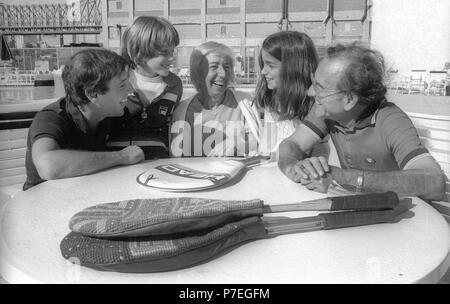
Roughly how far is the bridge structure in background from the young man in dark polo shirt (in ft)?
0.38

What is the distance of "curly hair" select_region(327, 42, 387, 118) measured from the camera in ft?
3.64

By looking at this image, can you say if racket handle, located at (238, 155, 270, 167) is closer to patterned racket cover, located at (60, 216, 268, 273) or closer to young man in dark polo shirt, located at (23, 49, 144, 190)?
young man in dark polo shirt, located at (23, 49, 144, 190)

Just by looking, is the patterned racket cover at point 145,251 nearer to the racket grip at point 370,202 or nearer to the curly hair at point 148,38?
the racket grip at point 370,202

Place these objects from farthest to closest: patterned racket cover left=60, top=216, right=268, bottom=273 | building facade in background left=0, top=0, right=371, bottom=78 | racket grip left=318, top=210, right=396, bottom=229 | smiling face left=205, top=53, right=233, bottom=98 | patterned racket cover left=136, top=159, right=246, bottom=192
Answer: smiling face left=205, top=53, right=233, bottom=98 < building facade in background left=0, top=0, right=371, bottom=78 < patterned racket cover left=136, top=159, right=246, bottom=192 < racket grip left=318, top=210, right=396, bottom=229 < patterned racket cover left=60, top=216, right=268, bottom=273

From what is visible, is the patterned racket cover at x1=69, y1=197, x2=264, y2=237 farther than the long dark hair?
No

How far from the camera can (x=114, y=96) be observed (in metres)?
1.18

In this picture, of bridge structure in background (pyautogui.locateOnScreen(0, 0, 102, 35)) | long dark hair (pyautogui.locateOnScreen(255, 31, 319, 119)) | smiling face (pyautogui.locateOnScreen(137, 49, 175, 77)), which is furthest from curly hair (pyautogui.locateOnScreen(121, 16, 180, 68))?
long dark hair (pyautogui.locateOnScreen(255, 31, 319, 119))

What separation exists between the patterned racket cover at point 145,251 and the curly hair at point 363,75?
0.75 meters

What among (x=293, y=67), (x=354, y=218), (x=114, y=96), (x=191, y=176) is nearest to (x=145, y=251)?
(x=354, y=218)

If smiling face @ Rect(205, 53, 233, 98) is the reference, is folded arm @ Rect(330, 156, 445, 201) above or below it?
below

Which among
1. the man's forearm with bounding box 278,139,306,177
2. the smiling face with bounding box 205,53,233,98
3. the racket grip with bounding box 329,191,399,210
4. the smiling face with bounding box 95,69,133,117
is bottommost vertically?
the man's forearm with bounding box 278,139,306,177

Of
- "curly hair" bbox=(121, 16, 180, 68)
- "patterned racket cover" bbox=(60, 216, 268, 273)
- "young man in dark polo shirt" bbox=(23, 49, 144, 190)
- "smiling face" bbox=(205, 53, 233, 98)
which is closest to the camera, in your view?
"patterned racket cover" bbox=(60, 216, 268, 273)

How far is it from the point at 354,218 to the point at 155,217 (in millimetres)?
309

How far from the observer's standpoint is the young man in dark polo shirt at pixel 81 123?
938mm
